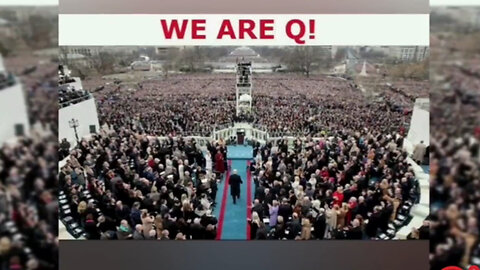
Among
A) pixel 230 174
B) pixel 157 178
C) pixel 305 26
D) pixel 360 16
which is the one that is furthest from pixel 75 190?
pixel 360 16

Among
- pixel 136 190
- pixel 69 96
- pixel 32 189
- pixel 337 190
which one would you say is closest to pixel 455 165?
pixel 32 189

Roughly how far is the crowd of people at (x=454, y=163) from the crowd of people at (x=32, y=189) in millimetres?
1394

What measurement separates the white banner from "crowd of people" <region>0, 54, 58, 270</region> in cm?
534

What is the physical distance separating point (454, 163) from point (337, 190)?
531cm

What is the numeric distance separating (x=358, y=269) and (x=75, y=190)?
4384 mm

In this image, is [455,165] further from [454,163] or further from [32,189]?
[32,189]

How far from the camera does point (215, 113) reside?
7176 mm

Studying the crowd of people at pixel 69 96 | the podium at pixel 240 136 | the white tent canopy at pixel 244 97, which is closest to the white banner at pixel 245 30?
the crowd of people at pixel 69 96

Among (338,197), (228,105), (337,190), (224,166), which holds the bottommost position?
(338,197)

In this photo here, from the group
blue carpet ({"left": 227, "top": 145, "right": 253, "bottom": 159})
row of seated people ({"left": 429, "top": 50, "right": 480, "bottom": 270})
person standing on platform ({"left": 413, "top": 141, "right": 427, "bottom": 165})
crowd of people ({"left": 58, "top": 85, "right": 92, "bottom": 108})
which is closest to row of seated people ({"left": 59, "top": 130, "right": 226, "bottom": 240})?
blue carpet ({"left": 227, "top": 145, "right": 253, "bottom": 159})

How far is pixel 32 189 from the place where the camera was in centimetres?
161

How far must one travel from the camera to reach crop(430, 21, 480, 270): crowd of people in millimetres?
1755

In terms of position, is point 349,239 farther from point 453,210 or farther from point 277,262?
point 453,210

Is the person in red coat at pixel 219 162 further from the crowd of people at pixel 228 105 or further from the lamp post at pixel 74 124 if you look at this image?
the lamp post at pixel 74 124
